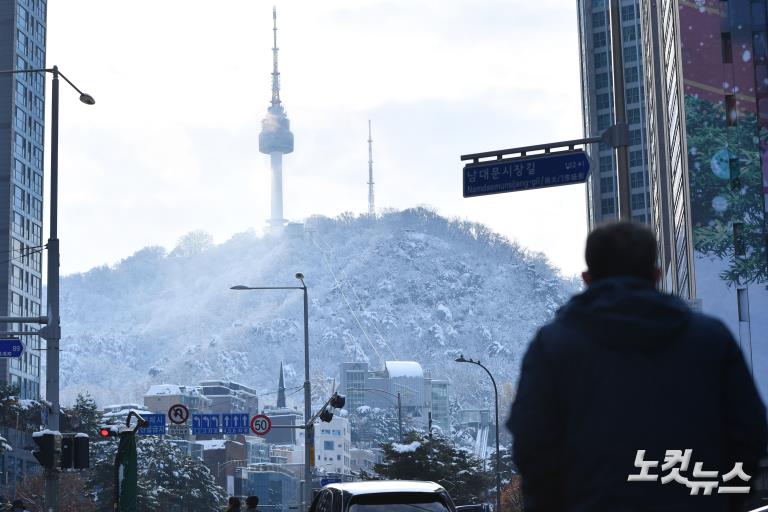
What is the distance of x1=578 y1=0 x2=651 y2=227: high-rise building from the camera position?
538 ft

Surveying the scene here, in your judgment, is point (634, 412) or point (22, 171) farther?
point (22, 171)

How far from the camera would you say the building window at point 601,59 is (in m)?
168

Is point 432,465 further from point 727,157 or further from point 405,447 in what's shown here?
point 727,157

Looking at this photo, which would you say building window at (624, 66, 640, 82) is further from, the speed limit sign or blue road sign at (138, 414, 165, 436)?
blue road sign at (138, 414, 165, 436)

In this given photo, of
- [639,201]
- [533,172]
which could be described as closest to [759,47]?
[533,172]

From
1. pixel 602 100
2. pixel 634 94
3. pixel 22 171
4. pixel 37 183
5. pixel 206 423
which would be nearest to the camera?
pixel 206 423

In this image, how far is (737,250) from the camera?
8294 cm

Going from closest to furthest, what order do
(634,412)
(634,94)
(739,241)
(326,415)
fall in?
(634,412)
(326,415)
(739,241)
(634,94)

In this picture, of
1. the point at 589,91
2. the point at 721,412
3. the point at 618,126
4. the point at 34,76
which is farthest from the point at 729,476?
the point at 589,91

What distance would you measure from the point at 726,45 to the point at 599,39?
8474 cm

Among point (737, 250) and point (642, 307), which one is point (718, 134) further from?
point (642, 307)

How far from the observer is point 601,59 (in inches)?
6619

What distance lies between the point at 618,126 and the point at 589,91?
148 metres

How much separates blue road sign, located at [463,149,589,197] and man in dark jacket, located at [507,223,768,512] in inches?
741
